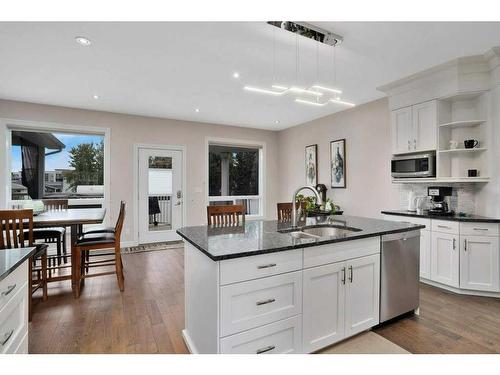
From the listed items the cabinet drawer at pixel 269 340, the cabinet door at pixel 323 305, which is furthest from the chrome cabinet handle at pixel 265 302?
the cabinet door at pixel 323 305

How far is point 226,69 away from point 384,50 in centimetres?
175

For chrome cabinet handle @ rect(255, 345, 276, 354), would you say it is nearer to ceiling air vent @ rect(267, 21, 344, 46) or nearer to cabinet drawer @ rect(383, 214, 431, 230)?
ceiling air vent @ rect(267, 21, 344, 46)

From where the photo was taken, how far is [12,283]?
1320mm

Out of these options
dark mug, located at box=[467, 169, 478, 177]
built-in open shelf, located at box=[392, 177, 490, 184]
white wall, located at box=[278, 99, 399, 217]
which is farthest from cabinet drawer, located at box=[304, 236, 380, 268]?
white wall, located at box=[278, 99, 399, 217]

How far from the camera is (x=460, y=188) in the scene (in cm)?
343

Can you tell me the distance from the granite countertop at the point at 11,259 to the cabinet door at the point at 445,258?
3.87 m

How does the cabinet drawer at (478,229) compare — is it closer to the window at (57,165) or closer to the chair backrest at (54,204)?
the chair backrest at (54,204)

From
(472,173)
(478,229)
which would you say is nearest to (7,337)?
(478,229)

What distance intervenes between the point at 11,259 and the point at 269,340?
1498mm

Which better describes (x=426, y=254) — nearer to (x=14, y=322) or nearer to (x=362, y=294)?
(x=362, y=294)

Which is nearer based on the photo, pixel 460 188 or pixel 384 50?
pixel 384 50
